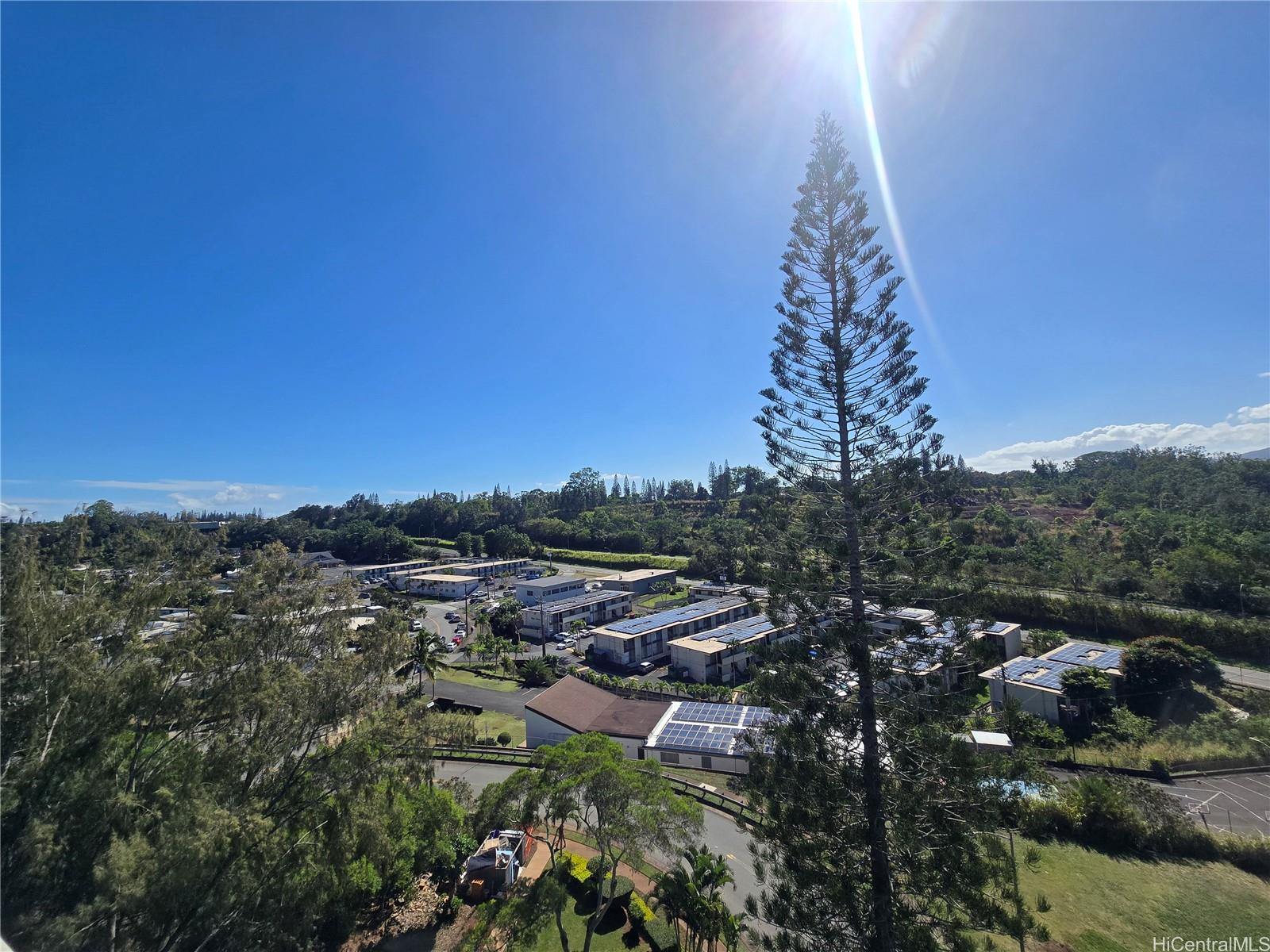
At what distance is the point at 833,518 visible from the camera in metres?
10.0

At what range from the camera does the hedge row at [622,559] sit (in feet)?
208

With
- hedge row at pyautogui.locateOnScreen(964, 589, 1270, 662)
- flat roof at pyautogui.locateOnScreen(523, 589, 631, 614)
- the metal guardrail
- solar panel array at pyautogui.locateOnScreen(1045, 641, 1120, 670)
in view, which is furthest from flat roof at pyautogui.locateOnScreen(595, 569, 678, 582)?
solar panel array at pyautogui.locateOnScreen(1045, 641, 1120, 670)

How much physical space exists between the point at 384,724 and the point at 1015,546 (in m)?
54.1

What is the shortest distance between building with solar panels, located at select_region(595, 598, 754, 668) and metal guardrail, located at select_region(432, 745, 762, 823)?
12.5 m

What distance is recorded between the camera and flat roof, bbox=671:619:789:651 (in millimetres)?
30734

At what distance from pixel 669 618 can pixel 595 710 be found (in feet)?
48.7

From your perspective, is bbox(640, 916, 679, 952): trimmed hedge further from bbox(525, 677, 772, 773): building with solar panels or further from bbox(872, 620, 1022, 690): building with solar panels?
bbox(872, 620, 1022, 690): building with solar panels

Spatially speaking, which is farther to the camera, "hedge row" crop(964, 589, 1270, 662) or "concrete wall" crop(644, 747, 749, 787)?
"hedge row" crop(964, 589, 1270, 662)

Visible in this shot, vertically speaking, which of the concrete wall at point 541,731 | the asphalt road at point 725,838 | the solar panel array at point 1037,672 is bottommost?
the asphalt road at point 725,838

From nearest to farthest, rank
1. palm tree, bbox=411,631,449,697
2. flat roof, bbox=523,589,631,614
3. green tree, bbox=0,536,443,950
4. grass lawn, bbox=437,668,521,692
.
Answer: green tree, bbox=0,536,443,950
palm tree, bbox=411,631,449,697
grass lawn, bbox=437,668,521,692
flat roof, bbox=523,589,631,614

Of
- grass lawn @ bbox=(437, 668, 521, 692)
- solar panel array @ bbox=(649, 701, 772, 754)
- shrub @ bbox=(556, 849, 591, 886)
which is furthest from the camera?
grass lawn @ bbox=(437, 668, 521, 692)

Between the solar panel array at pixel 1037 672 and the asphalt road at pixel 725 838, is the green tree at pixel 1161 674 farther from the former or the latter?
the asphalt road at pixel 725 838

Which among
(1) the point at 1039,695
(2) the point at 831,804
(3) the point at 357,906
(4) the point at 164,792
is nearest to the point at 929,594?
(2) the point at 831,804

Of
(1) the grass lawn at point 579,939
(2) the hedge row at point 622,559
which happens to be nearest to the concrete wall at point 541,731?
(1) the grass lawn at point 579,939
